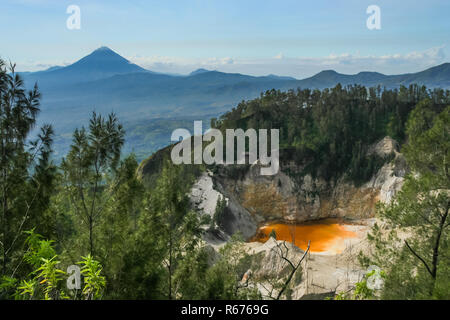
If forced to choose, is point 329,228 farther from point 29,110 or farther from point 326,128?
point 29,110

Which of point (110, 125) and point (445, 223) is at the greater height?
point (110, 125)

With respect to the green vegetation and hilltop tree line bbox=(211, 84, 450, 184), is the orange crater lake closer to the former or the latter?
hilltop tree line bbox=(211, 84, 450, 184)

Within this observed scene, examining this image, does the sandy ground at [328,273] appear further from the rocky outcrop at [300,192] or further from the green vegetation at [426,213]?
the rocky outcrop at [300,192]

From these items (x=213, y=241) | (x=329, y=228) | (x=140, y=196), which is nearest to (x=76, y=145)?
(x=140, y=196)

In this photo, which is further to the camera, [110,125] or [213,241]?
[213,241]

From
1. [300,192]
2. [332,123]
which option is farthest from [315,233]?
[332,123]

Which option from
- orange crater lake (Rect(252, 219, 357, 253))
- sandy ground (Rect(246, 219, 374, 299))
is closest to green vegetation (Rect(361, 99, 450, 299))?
sandy ground (Rect(246, 219, 374, 299))
